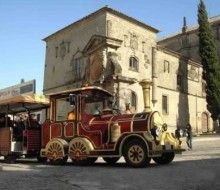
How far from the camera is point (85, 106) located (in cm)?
1323

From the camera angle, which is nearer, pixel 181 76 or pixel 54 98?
pixel 54 98

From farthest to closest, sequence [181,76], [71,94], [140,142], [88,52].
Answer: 1. [181,76]
2. [88,52]
3. [71,94]
4. [140,142]

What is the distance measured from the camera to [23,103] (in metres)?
15.3

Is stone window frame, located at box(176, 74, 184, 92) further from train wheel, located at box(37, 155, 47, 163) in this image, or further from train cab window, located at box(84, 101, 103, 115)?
train cab window, located at box(84, 101, 103, 115)

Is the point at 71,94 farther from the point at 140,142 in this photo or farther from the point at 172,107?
the point at 172,107

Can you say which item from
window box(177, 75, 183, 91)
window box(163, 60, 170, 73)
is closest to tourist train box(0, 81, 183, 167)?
window box(163, 60, 170, 73)

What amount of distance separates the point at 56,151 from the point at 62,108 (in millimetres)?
1552

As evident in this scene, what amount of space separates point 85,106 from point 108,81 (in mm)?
19904

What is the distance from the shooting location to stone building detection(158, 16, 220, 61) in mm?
47053

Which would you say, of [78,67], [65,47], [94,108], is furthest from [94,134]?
[65,47]

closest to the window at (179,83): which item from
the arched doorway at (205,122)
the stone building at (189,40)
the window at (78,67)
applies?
the arched doorway at (205,122)

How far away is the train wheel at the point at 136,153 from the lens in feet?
37.9

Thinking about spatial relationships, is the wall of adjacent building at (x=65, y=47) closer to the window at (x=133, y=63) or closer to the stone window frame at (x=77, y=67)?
the stone window frame at (x=77, y=67)

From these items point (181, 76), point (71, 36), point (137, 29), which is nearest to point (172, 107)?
point (181, 76)
